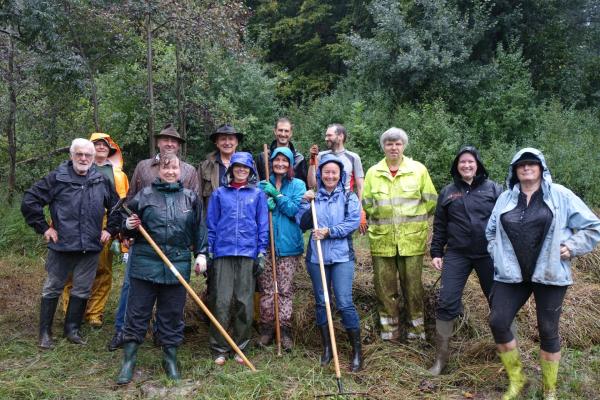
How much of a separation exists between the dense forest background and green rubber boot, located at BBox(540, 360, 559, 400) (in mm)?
6939

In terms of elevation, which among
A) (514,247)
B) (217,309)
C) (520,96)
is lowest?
(217,309)

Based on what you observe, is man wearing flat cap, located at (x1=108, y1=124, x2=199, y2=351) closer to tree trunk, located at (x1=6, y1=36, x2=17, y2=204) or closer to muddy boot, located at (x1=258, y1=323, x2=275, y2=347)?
muddy boot, located at (x1=258, y1=323, x2=275, y2=347)

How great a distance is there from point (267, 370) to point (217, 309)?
2.39 ft

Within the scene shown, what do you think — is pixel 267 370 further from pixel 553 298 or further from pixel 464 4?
pixel 464 4

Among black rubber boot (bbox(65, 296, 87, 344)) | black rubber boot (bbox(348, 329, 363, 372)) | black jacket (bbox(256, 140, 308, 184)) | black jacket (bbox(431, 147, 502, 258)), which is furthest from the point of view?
black jacket (bbox(256, 140, 308, 184))

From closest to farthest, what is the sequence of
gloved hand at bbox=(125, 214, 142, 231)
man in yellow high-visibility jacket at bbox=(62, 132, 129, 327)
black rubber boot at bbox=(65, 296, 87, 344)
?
gloved hand at bbox=(125, 214, 142, 231) → black rubber boot at bbox=(65, 296, 87, 344) → man in yellow high-visibility jacket at bbox=(62, 132, 129, 327)

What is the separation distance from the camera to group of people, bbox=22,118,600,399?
4141 millimetres

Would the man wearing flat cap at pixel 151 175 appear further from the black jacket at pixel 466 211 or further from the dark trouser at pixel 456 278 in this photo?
the dark trouser at pixel 456 278

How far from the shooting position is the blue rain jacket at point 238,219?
4.93 m

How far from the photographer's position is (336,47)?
54.5 ft

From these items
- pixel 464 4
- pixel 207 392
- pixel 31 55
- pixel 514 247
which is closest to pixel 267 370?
pixel 207 392

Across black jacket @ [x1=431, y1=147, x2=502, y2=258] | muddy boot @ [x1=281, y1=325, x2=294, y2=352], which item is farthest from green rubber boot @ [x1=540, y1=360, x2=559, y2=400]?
muddy boot @ [x1=281, y1=325, x2=294, y2=352]

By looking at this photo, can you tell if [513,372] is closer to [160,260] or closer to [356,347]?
[356,347]

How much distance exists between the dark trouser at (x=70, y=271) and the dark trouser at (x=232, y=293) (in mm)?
1318
